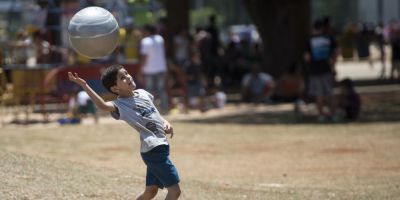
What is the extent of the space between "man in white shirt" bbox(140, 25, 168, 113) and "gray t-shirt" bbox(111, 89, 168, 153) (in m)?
12.2

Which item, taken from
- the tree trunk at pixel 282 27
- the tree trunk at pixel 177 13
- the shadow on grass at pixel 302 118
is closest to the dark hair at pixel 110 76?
the shadow on grass at pixel 302 118

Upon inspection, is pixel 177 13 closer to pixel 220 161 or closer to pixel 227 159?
pixel 227 159

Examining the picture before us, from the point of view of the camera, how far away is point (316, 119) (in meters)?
20.5

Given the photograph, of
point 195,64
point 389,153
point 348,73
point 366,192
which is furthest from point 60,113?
point 348,73

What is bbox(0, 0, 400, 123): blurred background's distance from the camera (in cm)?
2153

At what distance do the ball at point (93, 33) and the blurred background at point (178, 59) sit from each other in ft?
21.1

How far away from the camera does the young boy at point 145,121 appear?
Result: 8.41 metres

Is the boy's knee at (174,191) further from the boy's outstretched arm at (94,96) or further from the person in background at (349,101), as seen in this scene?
the person in background at (349,101)

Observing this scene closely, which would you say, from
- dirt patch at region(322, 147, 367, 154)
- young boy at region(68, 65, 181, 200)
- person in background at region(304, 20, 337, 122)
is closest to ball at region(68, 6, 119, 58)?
young boy at region(68, 65, 181, 200)

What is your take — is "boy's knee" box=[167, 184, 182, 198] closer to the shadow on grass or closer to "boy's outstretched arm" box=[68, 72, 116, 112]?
"boy's outstretched arm" box=[68, 72, 116, 112]

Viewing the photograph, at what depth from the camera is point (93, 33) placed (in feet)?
29.5

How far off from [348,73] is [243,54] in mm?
7039

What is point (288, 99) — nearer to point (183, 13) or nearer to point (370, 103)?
point (370, 103)

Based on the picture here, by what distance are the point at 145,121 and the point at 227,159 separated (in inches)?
267
